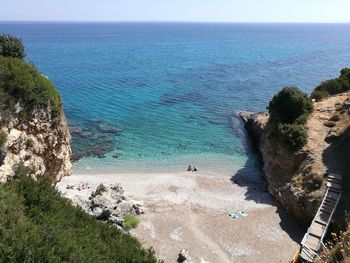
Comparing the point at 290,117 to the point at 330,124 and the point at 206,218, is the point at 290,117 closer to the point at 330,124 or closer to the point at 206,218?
the point at 330,124

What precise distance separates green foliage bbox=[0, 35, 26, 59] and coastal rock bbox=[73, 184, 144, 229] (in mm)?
14525

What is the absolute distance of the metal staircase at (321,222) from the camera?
2519 cm

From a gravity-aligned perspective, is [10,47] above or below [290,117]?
above

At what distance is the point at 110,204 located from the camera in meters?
31.8

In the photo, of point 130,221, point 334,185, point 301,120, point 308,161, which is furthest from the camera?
point 301,120

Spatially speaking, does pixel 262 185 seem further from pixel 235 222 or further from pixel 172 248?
pixel 172 248

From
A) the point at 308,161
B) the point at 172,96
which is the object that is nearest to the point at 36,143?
the point at 308,161

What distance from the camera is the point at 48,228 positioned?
628 inches

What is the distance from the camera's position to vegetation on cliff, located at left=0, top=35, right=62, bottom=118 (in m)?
26.5

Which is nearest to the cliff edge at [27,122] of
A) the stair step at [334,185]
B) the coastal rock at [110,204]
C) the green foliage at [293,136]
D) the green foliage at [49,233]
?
the coastal rock at [110,204]

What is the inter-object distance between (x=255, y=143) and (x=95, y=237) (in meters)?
38.4

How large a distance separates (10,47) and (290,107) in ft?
104

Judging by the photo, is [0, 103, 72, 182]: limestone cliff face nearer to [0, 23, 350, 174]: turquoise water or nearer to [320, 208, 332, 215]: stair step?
[0, 23, 350, 174]: turquoise water

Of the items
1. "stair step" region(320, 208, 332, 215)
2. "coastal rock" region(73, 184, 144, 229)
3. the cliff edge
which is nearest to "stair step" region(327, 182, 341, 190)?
"stair step" region(320, 208, 332, 215)
